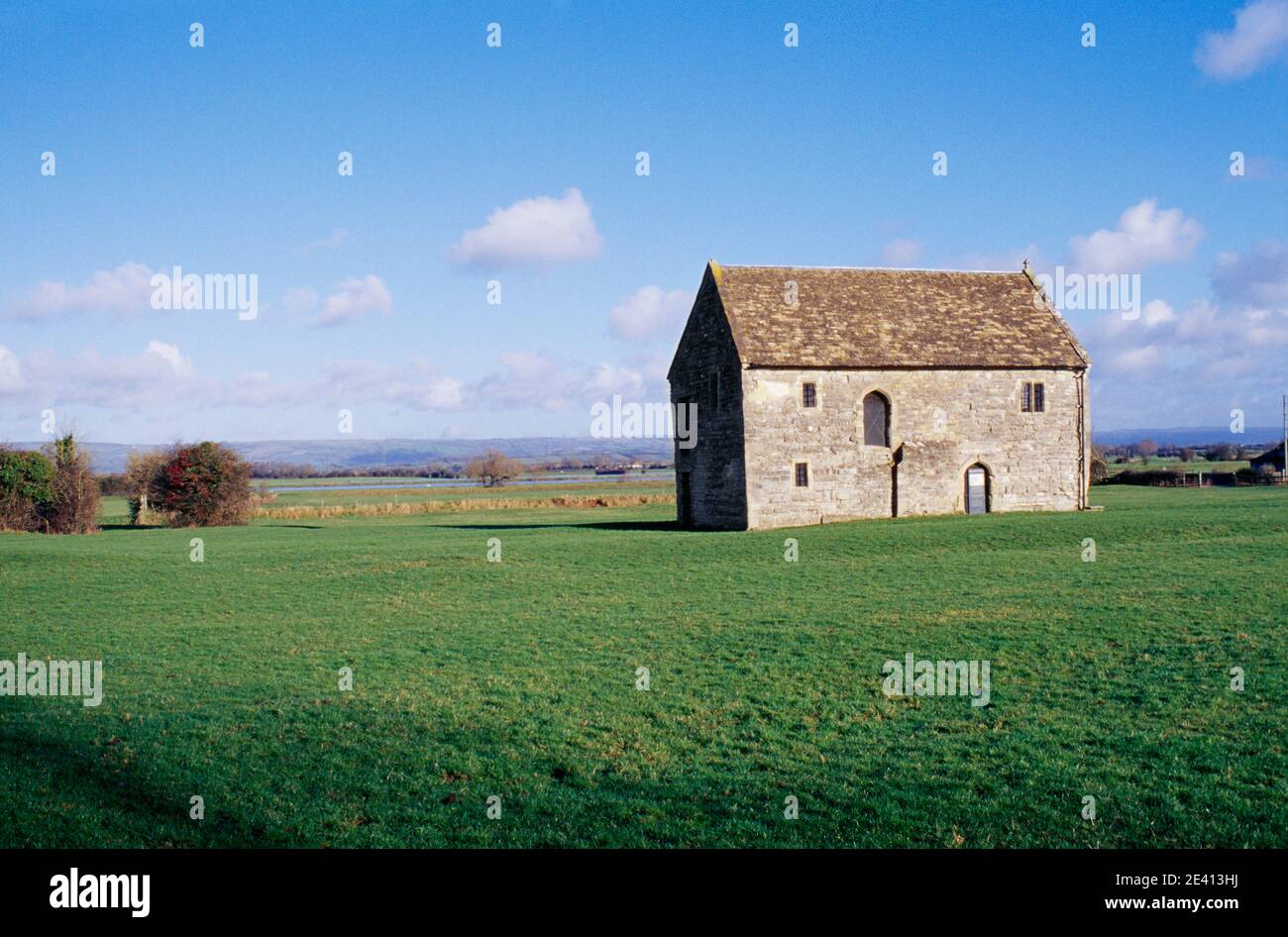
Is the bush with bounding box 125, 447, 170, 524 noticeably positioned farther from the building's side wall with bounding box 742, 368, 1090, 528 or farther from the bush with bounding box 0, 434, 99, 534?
the building's side wall with bounding box 742, 368, 1090, 528

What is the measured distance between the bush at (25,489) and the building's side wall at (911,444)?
44964 mm

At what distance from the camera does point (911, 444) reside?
144 ft

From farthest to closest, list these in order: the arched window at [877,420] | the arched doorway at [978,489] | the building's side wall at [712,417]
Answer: the arched doorway at [978,489] < the arched window at [877,420] < the building's side wall at [712,417]

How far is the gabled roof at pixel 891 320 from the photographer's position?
43375mm

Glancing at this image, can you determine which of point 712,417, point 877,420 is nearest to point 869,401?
point 877,420

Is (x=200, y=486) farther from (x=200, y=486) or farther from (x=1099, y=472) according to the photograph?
(x=1099, y=472)

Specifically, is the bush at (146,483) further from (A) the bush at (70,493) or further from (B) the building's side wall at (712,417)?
(B) the building's side wall at (712,417)

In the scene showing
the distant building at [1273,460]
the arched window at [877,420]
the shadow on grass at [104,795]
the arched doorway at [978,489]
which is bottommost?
the shadow on grass at [104,795]

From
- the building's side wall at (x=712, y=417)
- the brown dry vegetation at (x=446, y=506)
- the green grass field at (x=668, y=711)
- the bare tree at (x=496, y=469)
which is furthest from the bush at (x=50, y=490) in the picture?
the bare tree at (x=496, y=469)

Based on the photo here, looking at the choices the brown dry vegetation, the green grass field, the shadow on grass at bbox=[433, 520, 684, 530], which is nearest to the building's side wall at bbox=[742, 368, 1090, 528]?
the shadow on grass at bbox=[433, 520, 684, 530]

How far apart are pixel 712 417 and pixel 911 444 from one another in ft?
29.2

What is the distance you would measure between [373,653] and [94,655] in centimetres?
519

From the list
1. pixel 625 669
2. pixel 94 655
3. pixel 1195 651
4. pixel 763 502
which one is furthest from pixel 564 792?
pixel 763 502
